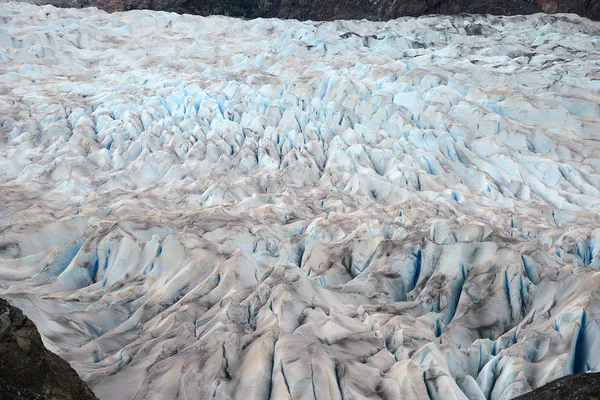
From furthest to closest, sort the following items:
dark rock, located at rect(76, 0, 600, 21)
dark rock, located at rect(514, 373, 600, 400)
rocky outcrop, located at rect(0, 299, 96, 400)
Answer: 1. dark rock, located at rect(76, 0, 600, 21)
2. rocky outcrop, located at rect(0, 299, 96, 400)
3. dark rock, located at rect(514, 373, 600, 400)

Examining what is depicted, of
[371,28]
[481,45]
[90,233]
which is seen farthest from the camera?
[371,28]

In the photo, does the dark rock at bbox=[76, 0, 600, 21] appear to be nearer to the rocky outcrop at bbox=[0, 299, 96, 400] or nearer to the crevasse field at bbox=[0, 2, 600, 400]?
the crevasse field at bbox=[0, 2, 600, 400]

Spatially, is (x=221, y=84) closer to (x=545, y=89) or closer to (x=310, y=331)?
(x=545, y=89)

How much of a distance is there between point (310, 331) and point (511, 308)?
3.24 metres

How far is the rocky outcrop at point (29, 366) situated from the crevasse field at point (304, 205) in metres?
1.53

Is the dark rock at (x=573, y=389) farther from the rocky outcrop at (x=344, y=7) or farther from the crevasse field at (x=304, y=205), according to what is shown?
the rocky outcrop at (x=344, y=7)

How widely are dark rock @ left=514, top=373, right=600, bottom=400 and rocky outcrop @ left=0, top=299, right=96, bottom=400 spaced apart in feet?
12.5

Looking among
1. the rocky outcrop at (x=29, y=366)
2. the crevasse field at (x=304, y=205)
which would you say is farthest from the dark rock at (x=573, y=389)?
the rocky outcrop at (x=29, y=366)

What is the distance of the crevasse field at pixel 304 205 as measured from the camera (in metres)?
6.80

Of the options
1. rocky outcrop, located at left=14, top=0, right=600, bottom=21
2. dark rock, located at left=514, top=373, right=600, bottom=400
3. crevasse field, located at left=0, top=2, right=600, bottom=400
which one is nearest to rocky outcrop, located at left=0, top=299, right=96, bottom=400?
crevasse field, located at left=0, top=2, right=600, bottom=400

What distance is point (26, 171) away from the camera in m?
14.6

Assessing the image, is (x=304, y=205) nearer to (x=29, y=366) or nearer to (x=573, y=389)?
(x=29, y=366)

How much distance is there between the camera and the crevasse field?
6.80 metres

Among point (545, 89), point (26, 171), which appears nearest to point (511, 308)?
point (26, 171)
